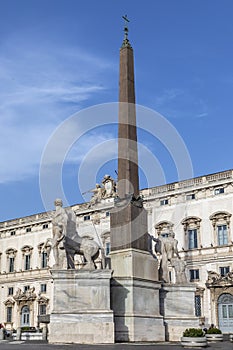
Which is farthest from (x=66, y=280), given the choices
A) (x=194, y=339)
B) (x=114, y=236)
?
(x=194, y=339)

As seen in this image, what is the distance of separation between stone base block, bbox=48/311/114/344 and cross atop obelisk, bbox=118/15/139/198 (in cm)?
523

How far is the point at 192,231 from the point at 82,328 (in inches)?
965

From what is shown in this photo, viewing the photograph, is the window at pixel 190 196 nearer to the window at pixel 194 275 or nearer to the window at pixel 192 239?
the window at pixel 192 239

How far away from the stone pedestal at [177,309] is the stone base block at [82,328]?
11.9 feet

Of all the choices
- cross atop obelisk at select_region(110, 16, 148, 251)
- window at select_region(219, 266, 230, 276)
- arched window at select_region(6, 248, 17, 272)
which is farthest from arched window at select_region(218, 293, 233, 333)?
arched window at select_region(6, 248, 17, 272)

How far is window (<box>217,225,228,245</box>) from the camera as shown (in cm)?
3941

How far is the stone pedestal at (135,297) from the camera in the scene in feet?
61.9

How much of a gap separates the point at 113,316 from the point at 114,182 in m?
30.2

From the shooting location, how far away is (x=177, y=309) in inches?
840

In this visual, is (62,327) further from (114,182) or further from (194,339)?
(114,182)

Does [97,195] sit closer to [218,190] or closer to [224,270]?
[218,190]

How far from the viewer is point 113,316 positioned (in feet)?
60.5

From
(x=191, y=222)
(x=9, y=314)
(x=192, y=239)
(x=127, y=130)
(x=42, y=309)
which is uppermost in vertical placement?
(x=127, y=130)

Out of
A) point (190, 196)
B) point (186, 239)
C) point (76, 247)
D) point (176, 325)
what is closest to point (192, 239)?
point (186, 239)
